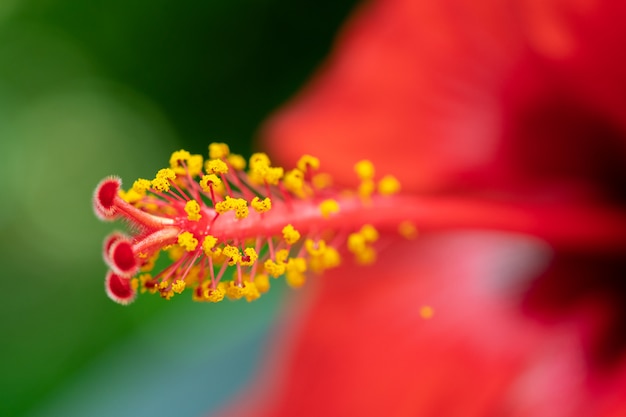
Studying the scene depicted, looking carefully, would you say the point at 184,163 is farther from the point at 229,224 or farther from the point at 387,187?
the point at 387,187

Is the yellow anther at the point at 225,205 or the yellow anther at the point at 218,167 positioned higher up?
the yellow anther at the point at 218,167

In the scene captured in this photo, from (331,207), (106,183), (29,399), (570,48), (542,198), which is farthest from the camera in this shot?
(29,399)

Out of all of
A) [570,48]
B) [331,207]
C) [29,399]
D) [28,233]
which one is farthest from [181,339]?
[570,48]

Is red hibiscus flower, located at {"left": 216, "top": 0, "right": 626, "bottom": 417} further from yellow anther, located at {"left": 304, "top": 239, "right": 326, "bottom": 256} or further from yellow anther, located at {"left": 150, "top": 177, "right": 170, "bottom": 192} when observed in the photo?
yellow anther, located at {"left": 150, "top": 177, "right": 170, "bottom": 192}

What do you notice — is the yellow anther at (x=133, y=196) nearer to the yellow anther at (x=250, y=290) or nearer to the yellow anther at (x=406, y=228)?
the yellow anther at (x=250, y=290)

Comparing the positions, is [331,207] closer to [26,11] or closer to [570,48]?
[570,48]

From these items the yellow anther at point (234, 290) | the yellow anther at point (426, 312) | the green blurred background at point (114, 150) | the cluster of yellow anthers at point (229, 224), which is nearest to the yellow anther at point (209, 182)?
the cluster of yellow anthers at point (229, 224)
